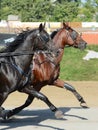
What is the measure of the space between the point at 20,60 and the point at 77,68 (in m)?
10.9

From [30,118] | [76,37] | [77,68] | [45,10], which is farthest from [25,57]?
[45,10]

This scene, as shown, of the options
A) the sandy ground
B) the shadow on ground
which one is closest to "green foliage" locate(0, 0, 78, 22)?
the sandy ground

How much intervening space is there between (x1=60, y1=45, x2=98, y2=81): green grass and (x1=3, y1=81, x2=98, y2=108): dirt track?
1.28m

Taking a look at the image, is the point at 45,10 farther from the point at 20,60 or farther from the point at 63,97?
the point at 20,60

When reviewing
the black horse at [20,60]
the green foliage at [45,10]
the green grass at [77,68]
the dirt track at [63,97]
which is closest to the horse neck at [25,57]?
the black horse at [20,60]

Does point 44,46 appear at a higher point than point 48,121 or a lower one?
higher

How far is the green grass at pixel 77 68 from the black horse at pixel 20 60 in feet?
31.4

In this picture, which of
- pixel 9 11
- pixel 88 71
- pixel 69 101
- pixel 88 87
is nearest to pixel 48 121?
pixel 69 101

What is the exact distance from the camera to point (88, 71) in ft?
63.7

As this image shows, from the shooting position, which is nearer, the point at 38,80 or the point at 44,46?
the point at 44,46

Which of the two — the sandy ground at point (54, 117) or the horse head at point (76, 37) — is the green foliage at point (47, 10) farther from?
the horse head at point (76, 37)

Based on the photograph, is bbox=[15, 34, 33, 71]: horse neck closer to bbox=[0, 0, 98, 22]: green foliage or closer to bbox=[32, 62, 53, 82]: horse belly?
bbox=[32, 62, 53, 82]: horse belly

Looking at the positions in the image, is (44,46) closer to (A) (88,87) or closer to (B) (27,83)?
(B) (27,83)

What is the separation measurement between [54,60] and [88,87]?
6.14m
